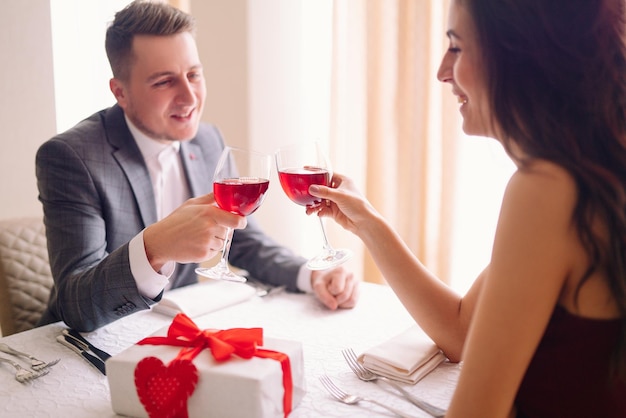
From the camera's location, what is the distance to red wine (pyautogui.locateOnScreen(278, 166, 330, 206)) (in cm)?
151

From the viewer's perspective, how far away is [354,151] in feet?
11.0

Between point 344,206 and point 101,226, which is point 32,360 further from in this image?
point 344,206

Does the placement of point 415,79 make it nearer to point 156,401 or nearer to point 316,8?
point 316,8

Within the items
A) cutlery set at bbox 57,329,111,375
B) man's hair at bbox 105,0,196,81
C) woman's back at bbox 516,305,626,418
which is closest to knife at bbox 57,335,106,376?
cutlery set at bbox 57,329,111,375

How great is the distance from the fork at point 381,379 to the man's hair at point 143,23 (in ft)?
4.72

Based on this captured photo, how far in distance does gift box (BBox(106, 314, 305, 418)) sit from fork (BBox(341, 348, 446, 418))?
0.17 metres

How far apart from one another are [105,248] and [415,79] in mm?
1795

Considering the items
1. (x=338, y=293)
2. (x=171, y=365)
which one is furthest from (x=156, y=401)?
(x=338, y=293)

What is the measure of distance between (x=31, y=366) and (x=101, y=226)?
704 mm

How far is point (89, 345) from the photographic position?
57.1 inches

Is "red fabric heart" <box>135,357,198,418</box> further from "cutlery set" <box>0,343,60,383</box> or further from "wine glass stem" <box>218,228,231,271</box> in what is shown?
"wine glass stem" <box>218,228,231,271</box>

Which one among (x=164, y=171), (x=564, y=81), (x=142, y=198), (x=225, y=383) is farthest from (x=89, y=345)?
(x=564, y=81)

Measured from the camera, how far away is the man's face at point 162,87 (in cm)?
223

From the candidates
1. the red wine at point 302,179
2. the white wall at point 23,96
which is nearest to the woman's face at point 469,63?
the red wine at point 302,179
